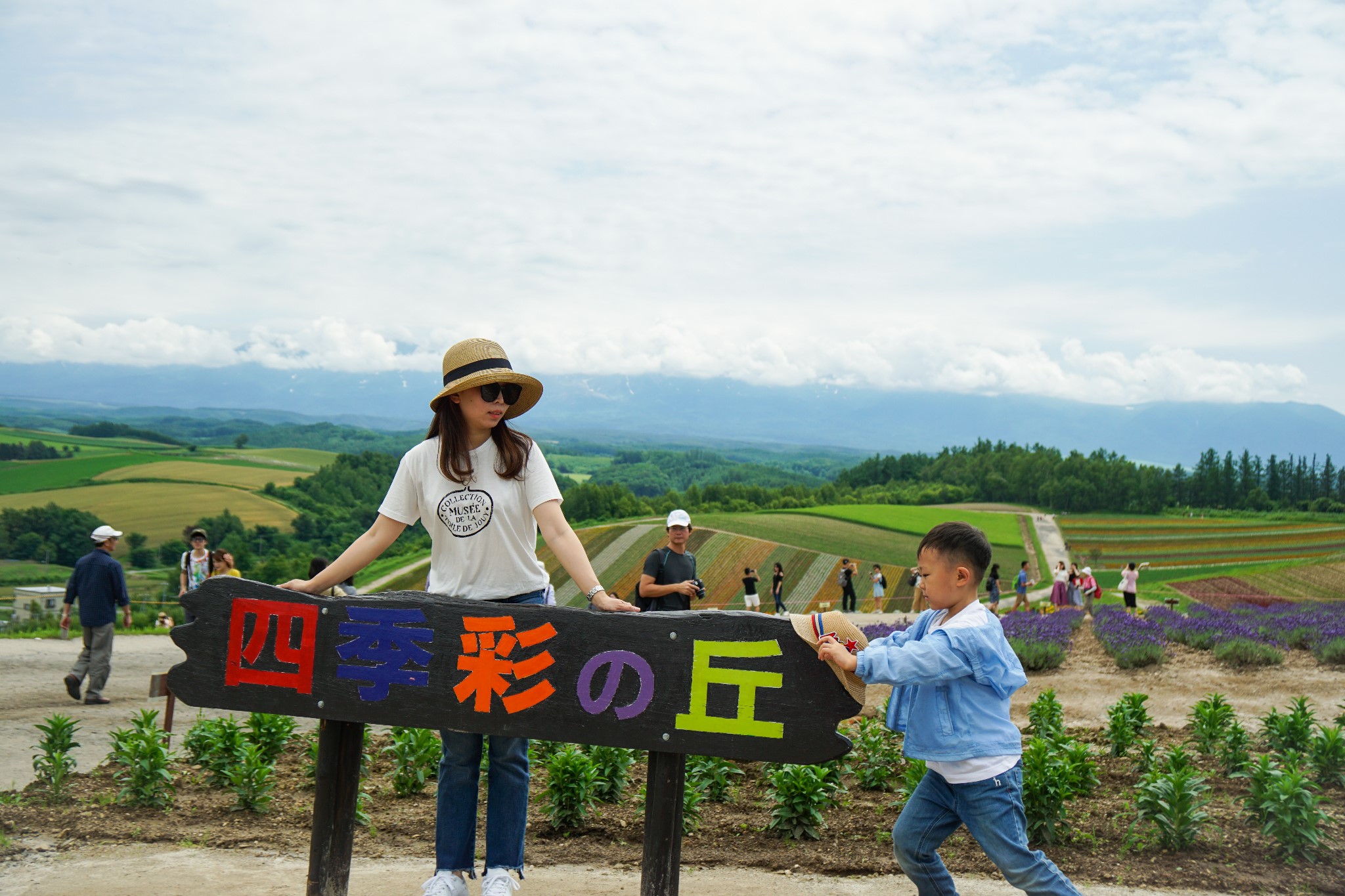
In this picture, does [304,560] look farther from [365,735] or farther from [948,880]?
[948,880]

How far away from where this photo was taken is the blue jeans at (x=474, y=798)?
4027 millimetres

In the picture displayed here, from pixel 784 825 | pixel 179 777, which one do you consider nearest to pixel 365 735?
pixel 179 777

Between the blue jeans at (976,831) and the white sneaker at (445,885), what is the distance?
A: 6.26ft

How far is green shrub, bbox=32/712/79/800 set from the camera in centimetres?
607

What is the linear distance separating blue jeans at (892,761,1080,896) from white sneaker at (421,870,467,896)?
6.26ft

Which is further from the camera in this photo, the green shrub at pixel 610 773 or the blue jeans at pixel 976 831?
the green shrub at pixel 610 773

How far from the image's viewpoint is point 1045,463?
101m

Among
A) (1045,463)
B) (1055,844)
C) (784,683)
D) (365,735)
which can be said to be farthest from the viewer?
(1045,463)

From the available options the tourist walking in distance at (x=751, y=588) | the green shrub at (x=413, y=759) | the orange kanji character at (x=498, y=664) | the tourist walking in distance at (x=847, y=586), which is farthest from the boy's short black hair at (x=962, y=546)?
the tourist walking in distance at (x=847, y=586)

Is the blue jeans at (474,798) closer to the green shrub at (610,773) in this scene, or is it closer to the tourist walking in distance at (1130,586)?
the green shrub at (610,773)

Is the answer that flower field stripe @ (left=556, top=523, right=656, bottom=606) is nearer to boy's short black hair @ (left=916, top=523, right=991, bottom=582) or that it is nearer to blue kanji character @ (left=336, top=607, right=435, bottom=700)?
blue kanji character @ (left=336, top=607, right=435, bottom=700)

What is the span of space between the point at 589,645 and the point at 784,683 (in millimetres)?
804

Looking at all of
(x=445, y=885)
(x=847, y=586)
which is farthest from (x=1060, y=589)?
(x=445, y=885)

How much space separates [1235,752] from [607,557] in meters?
49.9
